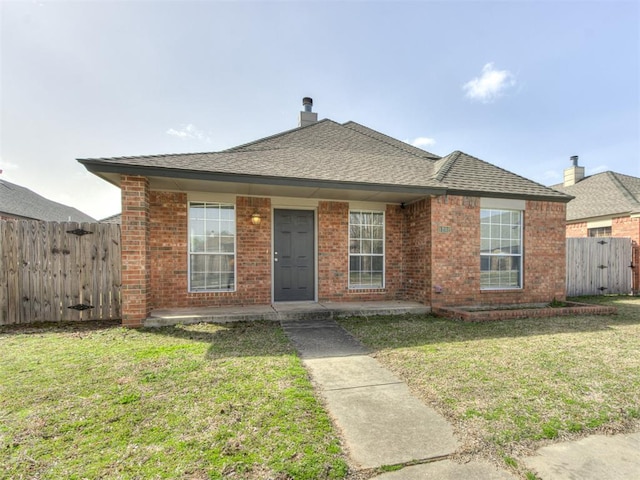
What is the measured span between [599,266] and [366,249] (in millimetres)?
9455

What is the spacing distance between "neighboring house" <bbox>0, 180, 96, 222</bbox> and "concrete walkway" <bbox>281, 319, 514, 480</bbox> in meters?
21.0

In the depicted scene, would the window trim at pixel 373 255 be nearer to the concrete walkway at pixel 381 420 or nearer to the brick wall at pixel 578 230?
the concrete walkway at pixel 381 420

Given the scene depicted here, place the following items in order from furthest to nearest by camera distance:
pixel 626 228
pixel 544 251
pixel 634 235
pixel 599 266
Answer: pixel 626 228 < pixel 634 235 < pixel 599 266 < pixel 544 251

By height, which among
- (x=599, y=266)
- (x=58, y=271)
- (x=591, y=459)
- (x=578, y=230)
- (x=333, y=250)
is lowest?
(x=591, y=459)

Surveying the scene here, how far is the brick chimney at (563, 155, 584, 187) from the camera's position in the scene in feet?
58.6

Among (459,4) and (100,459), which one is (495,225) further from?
(100,459)

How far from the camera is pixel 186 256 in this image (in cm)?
698

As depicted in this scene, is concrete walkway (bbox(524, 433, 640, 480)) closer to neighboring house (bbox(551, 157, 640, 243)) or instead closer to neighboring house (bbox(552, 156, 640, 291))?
neighboring house (bbox(552, 156, 640, 291))

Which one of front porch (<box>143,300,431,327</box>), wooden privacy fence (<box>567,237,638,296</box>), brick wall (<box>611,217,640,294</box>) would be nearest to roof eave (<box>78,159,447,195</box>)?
front porch (<box>143,300,431,327</box>)

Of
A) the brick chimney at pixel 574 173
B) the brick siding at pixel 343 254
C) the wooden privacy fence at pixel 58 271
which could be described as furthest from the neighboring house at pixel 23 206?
the brick chimney at pixel 574 173

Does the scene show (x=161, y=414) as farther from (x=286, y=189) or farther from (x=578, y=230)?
(x=578, y=230)

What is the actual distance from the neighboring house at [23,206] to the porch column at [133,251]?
54.2 feet

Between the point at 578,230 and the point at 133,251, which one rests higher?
the point at 578,230

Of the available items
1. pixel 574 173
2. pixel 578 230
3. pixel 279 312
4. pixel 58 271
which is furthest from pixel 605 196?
pixel 58 271
